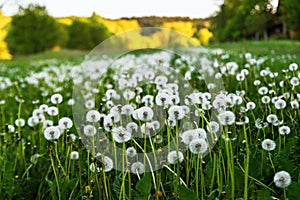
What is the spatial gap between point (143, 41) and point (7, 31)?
52427 mm

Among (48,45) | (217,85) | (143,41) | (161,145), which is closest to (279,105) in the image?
(161,145)

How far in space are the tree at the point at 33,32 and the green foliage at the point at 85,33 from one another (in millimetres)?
7564

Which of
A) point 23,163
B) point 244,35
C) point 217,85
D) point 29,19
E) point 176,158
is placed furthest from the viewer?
point 29,19

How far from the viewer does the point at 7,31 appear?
52938 mm

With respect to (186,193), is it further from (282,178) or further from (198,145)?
(282,178)

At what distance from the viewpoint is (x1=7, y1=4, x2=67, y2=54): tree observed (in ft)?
171

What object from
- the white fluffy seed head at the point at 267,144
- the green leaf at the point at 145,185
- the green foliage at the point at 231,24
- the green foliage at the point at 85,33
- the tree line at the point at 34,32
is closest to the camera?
the green leaf at the point at 145,185

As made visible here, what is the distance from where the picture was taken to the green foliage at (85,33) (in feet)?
200

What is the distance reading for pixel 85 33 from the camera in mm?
61812

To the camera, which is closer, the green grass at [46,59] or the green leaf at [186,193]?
the green leaf at [186,193]

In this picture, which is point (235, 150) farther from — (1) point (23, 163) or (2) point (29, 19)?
(2) point (29, 19)

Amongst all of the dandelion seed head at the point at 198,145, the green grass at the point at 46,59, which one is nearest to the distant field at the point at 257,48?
the green grass at the point at 46,59

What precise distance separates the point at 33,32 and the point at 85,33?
1028cm

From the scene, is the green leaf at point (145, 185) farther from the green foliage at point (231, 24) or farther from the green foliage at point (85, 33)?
the green foliage at point (85, 33)
